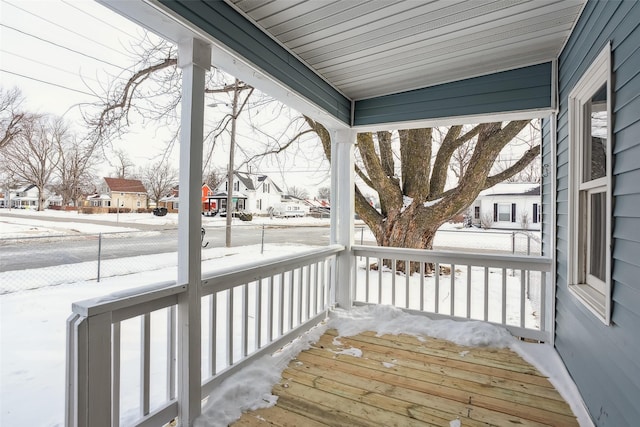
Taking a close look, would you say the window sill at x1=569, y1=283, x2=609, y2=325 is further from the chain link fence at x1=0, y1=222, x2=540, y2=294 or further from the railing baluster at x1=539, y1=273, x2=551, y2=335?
the chain link fence at x1=0, y1=222, x2=540, y2=294

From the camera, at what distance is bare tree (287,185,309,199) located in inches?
131

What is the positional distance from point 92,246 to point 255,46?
1.63 meters

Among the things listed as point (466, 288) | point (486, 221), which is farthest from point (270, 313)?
point (486, 221)

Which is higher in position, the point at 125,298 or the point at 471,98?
the point at 471,98

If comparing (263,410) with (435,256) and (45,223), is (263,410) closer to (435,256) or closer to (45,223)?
(45,223)

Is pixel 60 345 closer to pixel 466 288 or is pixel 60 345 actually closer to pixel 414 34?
pixel 414 34

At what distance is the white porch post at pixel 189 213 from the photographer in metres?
1.83

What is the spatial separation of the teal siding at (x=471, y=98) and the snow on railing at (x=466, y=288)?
1.39m

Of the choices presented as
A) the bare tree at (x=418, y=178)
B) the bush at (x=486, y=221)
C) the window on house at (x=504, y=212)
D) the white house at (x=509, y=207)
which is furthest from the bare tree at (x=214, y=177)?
the window on house at (x=504, y=212)

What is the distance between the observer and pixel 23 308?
7.61 ft

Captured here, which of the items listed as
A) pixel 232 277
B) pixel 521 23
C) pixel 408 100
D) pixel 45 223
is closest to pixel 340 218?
pixel 408 100

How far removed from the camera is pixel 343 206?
3832 mm

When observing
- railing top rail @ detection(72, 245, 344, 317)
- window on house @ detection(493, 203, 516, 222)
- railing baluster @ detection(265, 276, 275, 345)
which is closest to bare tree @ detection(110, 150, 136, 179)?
railing top rail @ detection(72, 245, 344, 317)

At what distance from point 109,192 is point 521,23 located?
2853 mm
